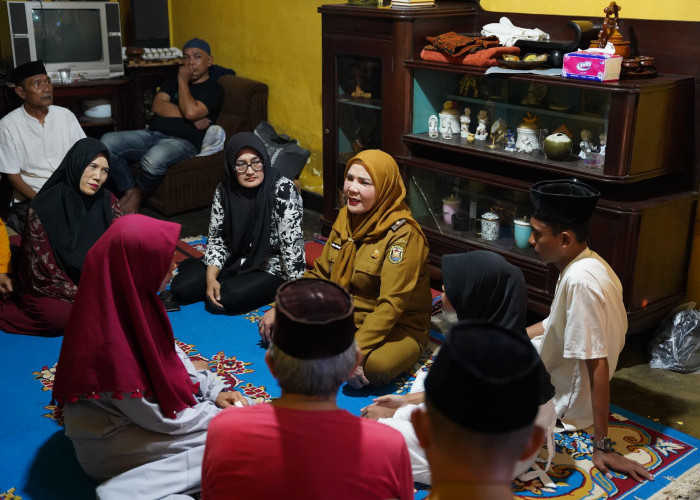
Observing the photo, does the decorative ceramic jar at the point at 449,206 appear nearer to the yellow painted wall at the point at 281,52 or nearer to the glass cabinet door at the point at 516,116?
the glass cabinet door at the point at 516,116

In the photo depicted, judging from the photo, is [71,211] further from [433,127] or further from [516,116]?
[516,116]

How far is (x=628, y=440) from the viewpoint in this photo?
305 centimetres

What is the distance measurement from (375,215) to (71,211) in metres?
1.59

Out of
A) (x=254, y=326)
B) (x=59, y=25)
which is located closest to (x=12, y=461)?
(x=254, y=326)

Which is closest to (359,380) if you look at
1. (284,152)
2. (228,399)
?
(228,399)

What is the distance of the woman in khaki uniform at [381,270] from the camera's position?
3.36 meters

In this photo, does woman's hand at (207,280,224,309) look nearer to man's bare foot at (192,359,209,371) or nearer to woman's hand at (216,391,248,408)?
man's bare foot at (192,359,209,371)

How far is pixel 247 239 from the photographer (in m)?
4.21

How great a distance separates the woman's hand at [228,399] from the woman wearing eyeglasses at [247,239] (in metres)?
1.21

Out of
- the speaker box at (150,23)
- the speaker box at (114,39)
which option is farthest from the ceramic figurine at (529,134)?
the speaker box at (150,23)

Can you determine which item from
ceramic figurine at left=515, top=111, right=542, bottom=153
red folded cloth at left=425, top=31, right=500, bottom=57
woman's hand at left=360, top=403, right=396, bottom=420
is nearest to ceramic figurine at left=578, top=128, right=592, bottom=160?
ceramic figurine at left=515, top=111, right=542, bottom=153

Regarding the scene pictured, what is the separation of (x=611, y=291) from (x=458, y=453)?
1.68 m

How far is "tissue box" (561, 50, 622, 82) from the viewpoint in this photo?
3.53 m

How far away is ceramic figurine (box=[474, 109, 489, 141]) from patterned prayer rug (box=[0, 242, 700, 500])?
1.20 meters
